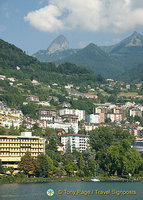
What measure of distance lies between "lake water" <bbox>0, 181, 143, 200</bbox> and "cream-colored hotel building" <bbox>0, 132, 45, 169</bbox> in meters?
14.7

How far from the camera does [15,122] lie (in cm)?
13338

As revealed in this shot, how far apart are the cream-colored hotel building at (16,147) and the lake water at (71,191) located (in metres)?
14.7

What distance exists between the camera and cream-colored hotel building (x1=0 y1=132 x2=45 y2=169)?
87250mm

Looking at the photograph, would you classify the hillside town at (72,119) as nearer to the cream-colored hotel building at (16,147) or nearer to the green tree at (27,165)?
the cream-colored hotel building at (16,147)

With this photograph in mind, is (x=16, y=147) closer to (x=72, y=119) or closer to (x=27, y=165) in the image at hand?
(x=27, y=165)

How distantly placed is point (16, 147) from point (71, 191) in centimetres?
2753

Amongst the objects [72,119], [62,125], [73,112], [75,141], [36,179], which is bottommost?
[36,179]

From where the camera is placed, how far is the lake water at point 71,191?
5947 cm

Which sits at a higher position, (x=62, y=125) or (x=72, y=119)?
(x=72, y=119)

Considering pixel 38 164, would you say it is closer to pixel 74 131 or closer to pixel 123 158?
pixel 123 158

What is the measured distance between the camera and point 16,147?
89.1 m

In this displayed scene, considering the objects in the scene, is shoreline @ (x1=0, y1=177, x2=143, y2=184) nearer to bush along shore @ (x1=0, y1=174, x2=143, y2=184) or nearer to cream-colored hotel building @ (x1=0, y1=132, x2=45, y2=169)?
bush along shore @ (x1=0, y1=174, x2=143, y2=184)

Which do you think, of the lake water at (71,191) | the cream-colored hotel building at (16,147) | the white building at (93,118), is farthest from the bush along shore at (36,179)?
the white building at (93,118)

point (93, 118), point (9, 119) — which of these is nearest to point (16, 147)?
point (9, 119)
